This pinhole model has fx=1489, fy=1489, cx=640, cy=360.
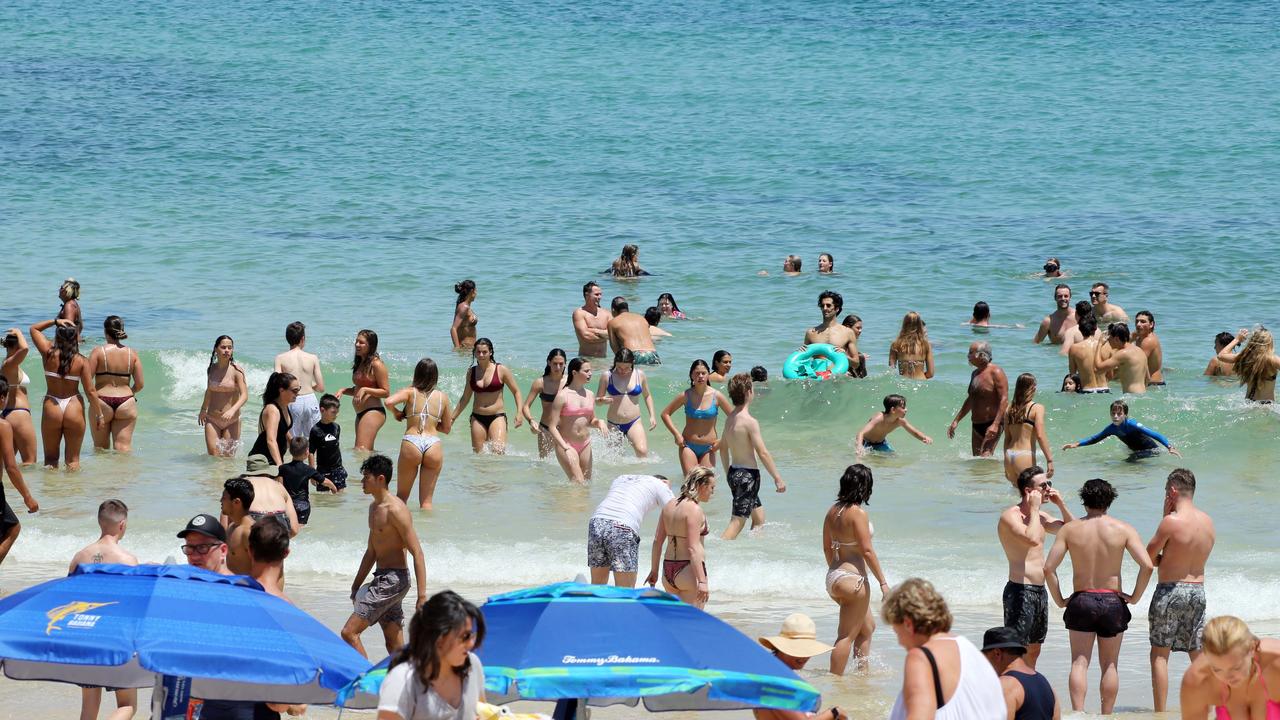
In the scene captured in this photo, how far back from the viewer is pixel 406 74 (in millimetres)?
37312

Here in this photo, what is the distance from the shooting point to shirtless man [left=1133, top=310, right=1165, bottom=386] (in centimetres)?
1527

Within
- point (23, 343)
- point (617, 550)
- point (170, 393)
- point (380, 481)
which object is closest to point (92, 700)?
point (380, 481)

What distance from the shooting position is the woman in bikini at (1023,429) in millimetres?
11680

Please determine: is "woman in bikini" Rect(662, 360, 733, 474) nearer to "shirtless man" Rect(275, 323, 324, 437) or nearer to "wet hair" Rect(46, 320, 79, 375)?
"shirtless man" Rect(275, 323, 324, 437)

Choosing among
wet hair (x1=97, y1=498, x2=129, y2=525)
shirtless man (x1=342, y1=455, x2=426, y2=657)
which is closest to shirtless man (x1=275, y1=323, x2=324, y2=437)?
shirtless man (x1=342, y1=455, x2=426, y2=657)

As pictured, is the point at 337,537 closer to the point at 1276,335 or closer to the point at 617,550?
the point at 617,550

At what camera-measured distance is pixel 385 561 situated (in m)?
7.67

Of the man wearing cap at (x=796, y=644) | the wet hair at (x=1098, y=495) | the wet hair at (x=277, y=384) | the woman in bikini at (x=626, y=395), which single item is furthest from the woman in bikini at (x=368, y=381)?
the man wearing cap at (x=796, y=644)

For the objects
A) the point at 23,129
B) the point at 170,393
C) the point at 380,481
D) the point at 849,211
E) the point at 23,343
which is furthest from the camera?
the point at 23,129

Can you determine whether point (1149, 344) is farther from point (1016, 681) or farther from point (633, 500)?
point (1016, 681)

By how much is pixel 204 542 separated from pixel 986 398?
8.51 meters

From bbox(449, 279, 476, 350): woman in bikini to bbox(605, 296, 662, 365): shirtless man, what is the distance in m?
1.63

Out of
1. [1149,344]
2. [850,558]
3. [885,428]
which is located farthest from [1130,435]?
[850,558]

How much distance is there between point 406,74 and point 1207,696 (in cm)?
3393
